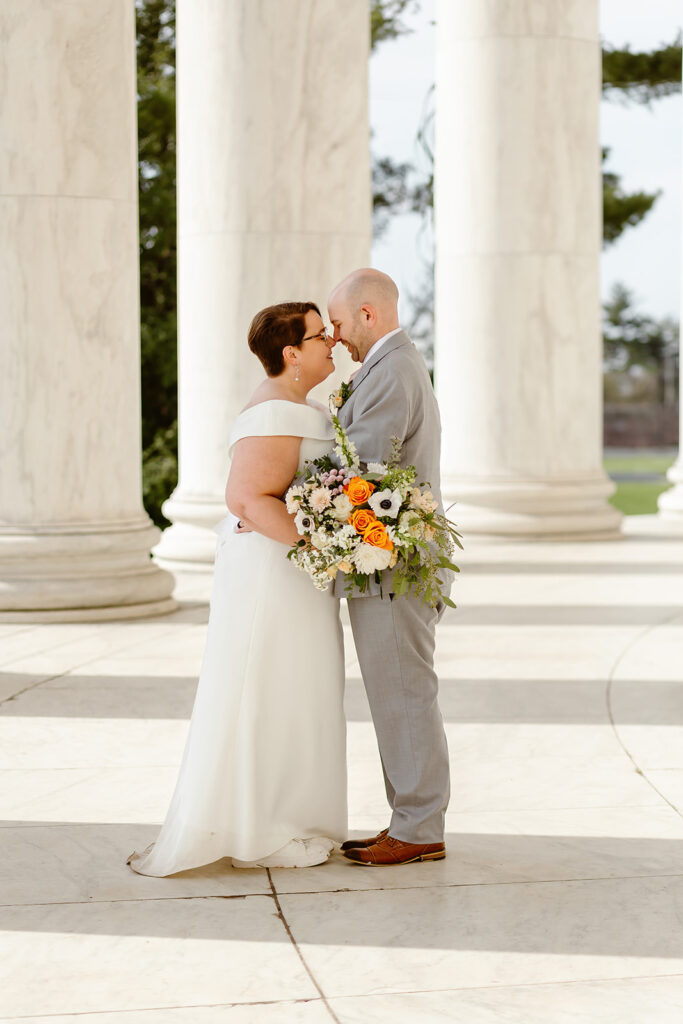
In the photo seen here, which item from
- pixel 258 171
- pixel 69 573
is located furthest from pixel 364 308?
pixel 258 171

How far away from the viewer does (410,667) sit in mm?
50000

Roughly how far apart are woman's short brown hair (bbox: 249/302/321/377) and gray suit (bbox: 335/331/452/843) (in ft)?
8.52

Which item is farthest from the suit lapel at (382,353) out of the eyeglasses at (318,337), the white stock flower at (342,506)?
the white stock flower at (342,506)

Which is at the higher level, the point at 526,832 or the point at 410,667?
the point at 410,667

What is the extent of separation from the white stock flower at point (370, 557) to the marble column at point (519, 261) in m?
102

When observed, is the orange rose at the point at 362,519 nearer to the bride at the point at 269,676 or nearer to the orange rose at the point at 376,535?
the orange rose at the point at 376,535

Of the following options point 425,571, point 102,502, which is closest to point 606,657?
point 102,502

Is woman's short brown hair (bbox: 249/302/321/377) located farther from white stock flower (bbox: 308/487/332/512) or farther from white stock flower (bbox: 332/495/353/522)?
white stock flower (bbox: 332/495/353/522)

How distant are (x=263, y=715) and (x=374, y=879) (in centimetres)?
645

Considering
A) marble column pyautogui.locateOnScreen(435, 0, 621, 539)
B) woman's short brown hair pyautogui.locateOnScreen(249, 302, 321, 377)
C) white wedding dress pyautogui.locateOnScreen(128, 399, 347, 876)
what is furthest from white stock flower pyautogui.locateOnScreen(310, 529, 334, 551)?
marble column pyautogui.locateOnScreen(435, 0, 621, 539)

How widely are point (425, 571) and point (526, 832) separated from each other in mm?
11359

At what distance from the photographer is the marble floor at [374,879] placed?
38.6m

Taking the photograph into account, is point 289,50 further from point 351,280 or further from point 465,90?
point 351,280

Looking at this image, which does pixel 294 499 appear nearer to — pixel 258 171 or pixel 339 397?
pixel 339 397
